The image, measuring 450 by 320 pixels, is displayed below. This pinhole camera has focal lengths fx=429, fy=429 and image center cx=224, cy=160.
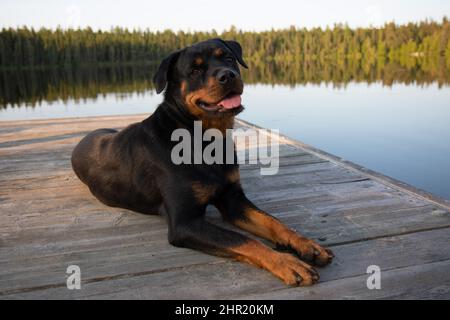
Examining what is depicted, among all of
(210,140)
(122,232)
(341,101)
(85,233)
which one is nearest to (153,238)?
(122,232)

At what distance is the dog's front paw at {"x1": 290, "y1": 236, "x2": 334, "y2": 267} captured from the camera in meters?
2.48

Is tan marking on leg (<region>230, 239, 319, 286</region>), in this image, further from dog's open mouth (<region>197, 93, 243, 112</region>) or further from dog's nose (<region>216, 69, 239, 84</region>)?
dog's nose (<region>216, 69, 239, 84</region>)

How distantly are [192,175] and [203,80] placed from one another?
2.39 feet

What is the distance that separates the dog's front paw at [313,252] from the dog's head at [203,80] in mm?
1133

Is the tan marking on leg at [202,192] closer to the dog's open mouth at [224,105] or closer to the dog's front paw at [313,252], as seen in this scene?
the dog's open mouth at [224,105]

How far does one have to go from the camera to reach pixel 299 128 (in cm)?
1390

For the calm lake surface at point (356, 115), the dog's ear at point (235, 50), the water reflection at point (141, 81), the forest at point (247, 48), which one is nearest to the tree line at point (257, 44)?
the forest at point (247, 48)

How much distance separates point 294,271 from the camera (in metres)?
2.31

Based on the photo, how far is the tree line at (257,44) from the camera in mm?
67500

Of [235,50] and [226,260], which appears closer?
[226,260]

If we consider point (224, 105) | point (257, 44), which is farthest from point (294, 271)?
point (257, 44)

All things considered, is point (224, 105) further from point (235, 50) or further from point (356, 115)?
point (356, 115)

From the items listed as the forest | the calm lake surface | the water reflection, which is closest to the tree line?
the forest

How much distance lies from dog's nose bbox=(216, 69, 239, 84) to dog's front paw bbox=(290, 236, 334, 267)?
4.15ft
